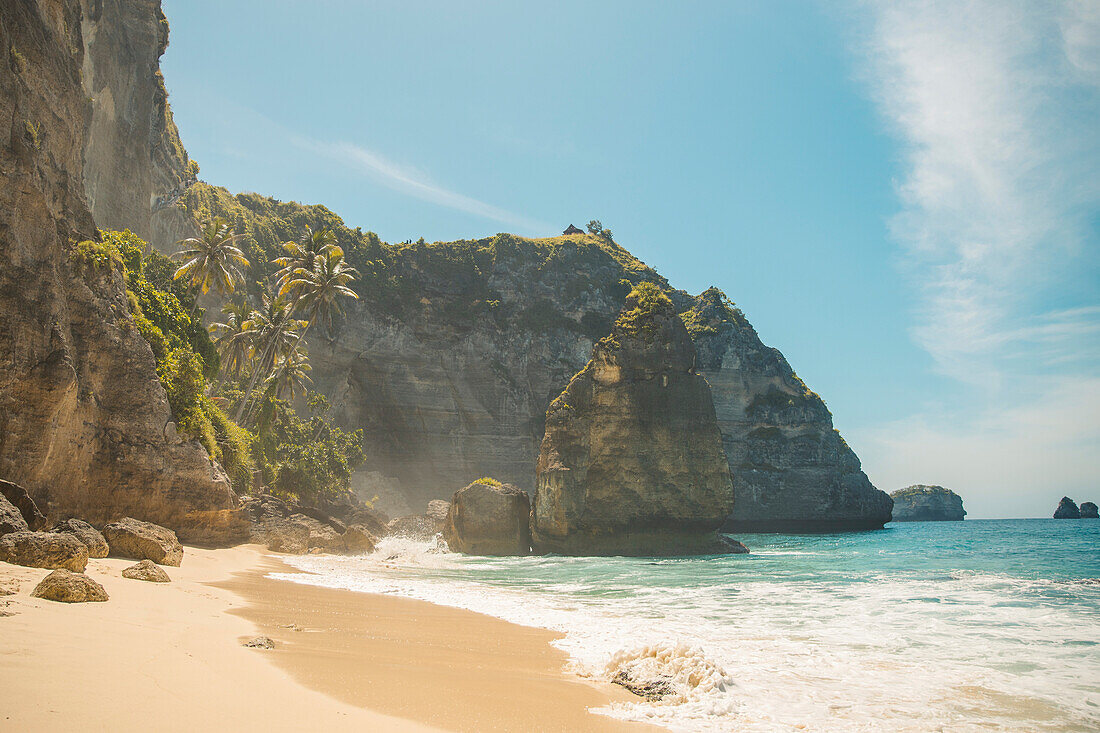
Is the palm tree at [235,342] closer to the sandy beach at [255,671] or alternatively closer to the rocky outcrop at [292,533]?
the rocky outcrop at [292,533]

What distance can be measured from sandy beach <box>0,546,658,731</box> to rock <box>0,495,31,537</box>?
0.92 m

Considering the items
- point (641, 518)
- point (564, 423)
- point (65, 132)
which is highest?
point (65, 132)

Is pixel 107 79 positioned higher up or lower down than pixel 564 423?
higher up

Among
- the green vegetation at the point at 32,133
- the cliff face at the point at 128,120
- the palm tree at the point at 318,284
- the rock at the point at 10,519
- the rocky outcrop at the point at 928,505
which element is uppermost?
the cliff face at the point at 128,120

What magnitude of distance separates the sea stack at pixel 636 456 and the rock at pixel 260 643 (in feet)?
80.0

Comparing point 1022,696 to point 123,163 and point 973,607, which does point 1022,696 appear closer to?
point 973,607

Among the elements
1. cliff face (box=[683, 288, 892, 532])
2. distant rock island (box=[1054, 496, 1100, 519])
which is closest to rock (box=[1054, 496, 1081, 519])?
distant rock island (box=[1054, 496, 1100, 519])

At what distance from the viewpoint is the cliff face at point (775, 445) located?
6100 cm

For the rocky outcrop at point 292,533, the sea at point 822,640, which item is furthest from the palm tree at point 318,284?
the sea at point 822,640

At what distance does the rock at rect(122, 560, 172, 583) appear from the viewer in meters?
7.45

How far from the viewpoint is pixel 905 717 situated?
444cm

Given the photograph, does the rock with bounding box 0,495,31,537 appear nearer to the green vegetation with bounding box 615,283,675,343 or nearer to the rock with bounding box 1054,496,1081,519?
the green vegetation with bounding box 615,283,675,343

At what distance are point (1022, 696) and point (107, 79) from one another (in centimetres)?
3877

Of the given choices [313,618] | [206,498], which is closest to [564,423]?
[206,498]
